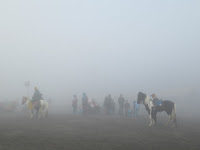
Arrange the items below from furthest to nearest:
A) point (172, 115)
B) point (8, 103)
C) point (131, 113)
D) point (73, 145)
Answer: point (8, 103) → point (131, 113) → point (172, 115) → point (73, 145)

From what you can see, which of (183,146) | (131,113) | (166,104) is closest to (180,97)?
(131,113)

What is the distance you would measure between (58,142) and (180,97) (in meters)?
48.9

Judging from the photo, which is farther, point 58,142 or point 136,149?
point 58,142

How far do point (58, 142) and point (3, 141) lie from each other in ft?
6.84

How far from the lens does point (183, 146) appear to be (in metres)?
8.34

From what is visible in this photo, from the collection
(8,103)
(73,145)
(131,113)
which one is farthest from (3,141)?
(8,103)

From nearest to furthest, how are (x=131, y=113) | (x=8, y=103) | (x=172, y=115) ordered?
(x=172, y=115) < (x=131, y=113) < (x=8, y=103)

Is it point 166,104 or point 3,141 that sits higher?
point 166,104

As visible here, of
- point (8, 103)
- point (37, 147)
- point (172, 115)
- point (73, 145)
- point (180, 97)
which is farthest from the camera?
point (180, 97)

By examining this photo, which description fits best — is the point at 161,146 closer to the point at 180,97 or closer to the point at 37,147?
the point at 37,147

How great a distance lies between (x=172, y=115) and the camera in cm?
1509

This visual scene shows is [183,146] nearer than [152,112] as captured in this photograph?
Yes

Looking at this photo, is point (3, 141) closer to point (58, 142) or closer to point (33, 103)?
point (58, 142)

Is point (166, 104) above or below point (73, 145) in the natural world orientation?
above
